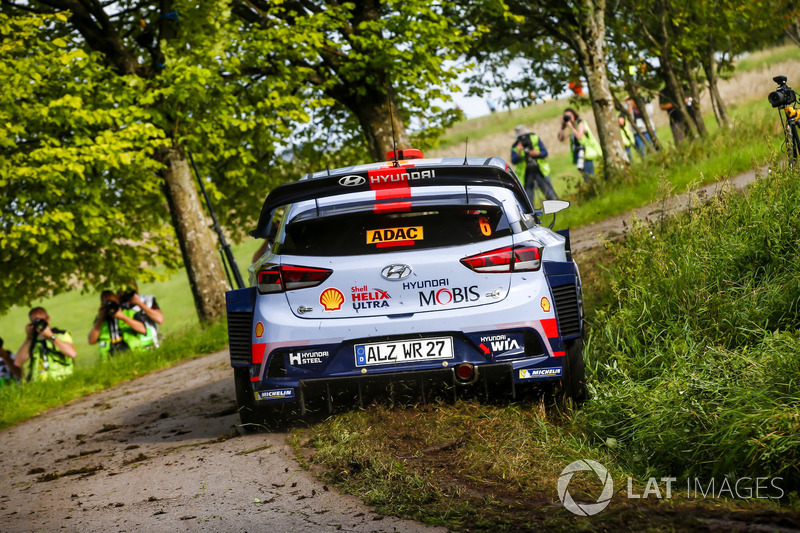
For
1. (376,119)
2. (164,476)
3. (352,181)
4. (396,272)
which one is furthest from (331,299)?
(376,119)

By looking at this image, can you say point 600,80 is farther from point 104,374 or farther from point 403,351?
point 403,351

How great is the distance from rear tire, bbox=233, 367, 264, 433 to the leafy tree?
839 centimetres

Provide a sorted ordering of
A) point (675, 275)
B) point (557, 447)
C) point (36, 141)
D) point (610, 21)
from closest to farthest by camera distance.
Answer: point (557, 447)
point (675, 275)
point (36, 141)
point (610, 21)

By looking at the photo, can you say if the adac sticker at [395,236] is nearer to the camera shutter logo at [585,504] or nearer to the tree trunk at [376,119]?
the camera shutter logo at [585,504]

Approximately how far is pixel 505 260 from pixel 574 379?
3.18 ft

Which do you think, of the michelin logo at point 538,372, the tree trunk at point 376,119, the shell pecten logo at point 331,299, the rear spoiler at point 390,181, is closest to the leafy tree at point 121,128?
the tree trunk at point 376,119

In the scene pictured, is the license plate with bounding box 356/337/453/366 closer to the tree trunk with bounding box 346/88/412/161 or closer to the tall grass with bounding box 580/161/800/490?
the tall grass with bounding box 580/161/800/490

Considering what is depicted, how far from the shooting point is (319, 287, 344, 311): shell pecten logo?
637cm

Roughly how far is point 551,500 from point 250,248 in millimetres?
53517

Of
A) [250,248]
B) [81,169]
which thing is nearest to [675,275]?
[81,169]

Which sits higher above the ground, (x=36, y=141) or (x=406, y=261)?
(x=36, y=141)

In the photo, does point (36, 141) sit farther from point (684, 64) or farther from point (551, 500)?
point (684, 64)

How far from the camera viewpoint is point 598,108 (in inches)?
732

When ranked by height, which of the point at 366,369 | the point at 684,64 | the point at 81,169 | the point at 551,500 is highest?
the point at 684,64
